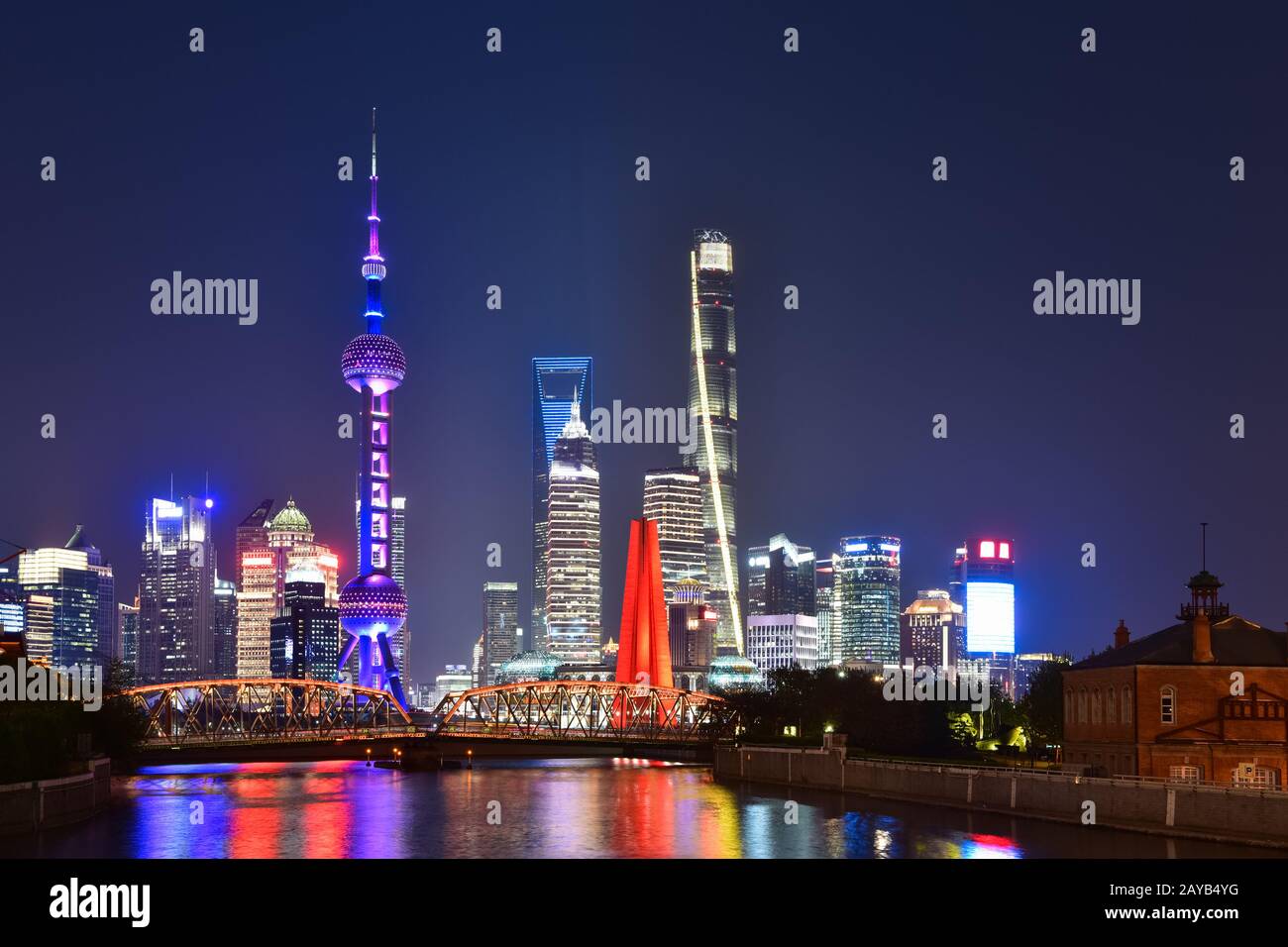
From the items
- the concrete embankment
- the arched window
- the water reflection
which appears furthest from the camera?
the arched window

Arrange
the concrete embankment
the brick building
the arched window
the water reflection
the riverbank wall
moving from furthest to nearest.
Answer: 1. the arched window
2. the brick building
3. the riverbank wall
4. the water reflection
5. the concrete embankment

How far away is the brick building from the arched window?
0.17ft

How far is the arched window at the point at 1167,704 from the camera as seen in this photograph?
3167 inches

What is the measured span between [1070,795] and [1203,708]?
12722 millimetres

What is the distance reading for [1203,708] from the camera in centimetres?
8006

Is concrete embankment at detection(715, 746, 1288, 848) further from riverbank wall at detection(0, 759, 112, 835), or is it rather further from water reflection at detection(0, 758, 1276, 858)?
riverbank wall at detection(0, 759, 112, 835)

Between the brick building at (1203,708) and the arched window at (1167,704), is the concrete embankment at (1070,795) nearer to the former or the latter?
the brick building at (1203,708)

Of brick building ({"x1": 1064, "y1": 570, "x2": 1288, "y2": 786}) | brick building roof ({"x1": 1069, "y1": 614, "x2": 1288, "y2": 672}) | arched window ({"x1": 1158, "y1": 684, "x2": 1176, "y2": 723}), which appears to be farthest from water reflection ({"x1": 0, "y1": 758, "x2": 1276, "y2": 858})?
brick building roof ({"x1": 1069, "y1": 614, "x2": 1288, "y2": 672})

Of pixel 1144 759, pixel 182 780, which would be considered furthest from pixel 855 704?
pixel 182 780

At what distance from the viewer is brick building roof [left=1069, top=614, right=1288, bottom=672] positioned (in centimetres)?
8112

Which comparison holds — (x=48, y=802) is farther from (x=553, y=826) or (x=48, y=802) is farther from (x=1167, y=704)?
(x=1167, y=704)

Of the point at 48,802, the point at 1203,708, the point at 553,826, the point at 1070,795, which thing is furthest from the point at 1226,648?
the point at 48,802
